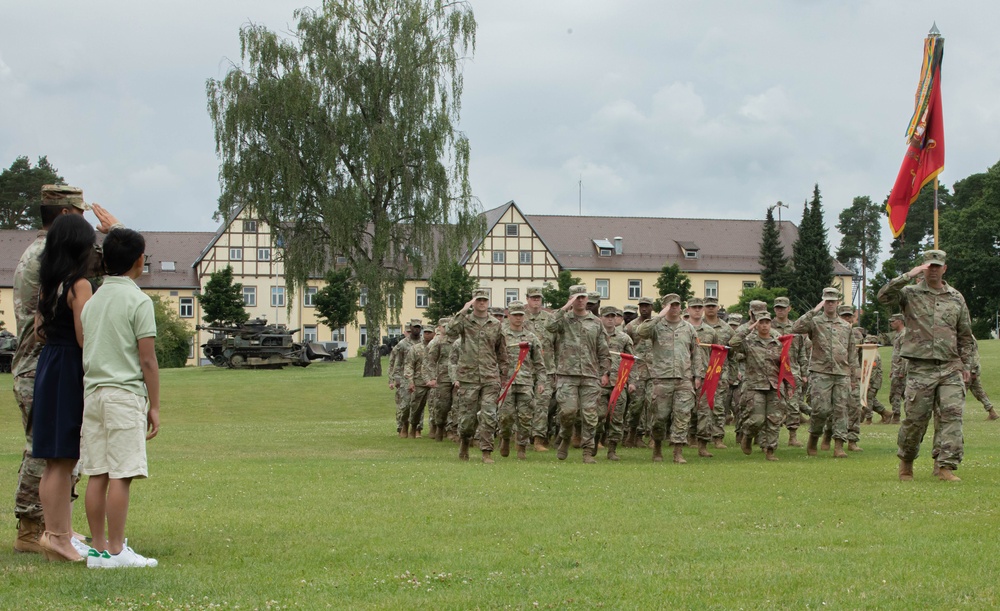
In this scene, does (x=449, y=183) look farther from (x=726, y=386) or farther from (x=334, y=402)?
(x=726, y=386)

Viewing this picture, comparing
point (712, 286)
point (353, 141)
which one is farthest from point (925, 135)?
point (712, 286)

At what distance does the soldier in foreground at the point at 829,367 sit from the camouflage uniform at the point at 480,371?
4070mm

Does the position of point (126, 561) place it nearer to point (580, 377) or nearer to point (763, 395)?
point (580, 377)

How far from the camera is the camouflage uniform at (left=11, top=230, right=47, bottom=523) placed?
7457 mm

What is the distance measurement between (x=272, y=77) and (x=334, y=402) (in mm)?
13759

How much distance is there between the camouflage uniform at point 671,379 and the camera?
1546cm

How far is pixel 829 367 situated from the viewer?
16.1 meters

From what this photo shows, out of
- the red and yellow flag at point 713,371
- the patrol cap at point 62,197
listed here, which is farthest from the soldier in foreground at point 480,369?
the patrol cap at point 62,197

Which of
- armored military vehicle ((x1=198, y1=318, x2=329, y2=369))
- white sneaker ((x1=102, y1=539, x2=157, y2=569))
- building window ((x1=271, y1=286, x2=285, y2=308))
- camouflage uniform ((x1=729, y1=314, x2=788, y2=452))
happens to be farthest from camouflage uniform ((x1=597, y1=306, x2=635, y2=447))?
building window ((x1=271, y1=286, x2=285, y2=308))

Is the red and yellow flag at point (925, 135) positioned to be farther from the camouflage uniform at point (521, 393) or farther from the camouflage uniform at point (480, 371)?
the camouflage uniform at point (480, 371)

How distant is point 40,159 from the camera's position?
106 m

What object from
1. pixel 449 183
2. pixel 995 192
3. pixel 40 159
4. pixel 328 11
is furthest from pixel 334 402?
pixel 40 159

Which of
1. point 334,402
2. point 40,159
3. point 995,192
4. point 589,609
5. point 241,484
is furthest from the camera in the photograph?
point 40,159

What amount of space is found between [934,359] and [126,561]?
8206 millimetres
